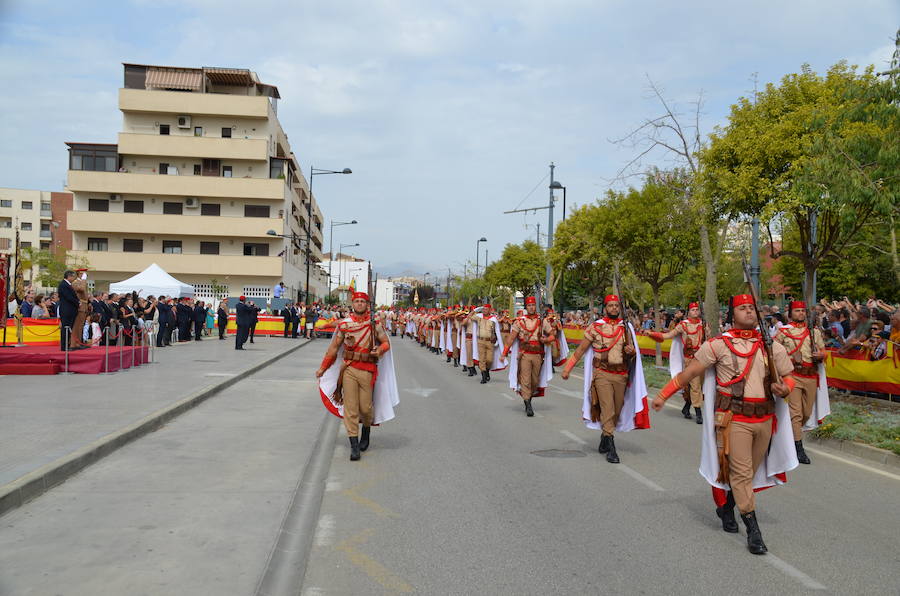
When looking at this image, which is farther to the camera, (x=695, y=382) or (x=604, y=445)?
(x=695, y=382)

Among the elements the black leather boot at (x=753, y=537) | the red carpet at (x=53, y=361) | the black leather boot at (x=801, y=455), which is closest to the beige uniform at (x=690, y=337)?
the black leather boot at (x=801, y=455)

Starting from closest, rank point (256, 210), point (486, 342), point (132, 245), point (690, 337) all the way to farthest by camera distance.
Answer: point (690, 337) < point (486, 342) < point (132, 245) < point (256, 210)

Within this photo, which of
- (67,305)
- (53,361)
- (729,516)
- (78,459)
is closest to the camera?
(729,516)

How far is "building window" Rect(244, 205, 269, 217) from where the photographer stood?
62.3 m

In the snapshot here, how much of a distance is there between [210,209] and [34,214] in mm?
52251

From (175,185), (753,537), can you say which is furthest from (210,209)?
(753,537)

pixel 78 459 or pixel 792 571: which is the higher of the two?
pixel 78 459

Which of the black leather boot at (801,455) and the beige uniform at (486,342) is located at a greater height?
the beige uniform at (486,342)

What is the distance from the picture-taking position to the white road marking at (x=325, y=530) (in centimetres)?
578

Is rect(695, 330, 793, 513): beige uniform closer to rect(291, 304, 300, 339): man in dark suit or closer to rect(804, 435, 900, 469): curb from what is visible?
rect(804, 435, 900, 469): curb

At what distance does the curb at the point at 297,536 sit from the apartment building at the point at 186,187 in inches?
2070

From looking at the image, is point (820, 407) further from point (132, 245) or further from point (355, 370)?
point (132, 245)

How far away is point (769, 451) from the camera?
6141 mm

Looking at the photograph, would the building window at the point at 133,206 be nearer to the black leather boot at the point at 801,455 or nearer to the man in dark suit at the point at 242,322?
the man in dark suit at the point at 242,322
